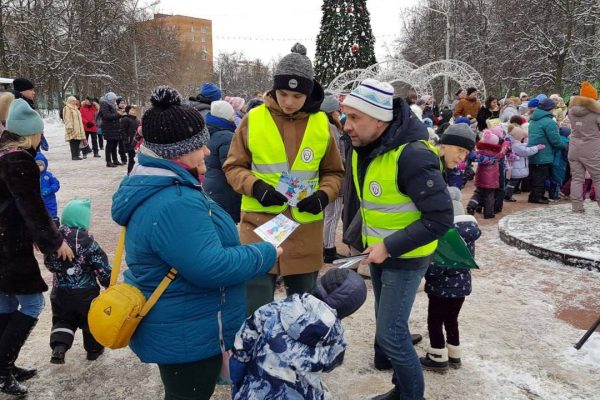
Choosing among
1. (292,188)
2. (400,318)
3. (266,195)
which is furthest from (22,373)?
(400,318)

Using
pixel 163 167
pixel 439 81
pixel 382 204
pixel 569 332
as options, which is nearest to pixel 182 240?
pixel 163 167

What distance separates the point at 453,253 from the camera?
122 inches

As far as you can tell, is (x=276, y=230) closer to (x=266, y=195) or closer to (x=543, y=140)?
(x=266, y=195)

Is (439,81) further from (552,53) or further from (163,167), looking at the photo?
(163,167)

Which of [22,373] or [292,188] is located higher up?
[292,188]

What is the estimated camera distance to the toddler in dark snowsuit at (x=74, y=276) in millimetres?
3451

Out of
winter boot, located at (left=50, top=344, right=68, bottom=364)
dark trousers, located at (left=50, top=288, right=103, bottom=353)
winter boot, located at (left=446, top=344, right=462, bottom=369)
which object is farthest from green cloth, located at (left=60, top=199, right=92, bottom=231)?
winter boot, located at (left=446, top=344, right=462, bottom=369)

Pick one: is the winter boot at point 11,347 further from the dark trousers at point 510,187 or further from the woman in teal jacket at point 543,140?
the dark trousers at point 510,187

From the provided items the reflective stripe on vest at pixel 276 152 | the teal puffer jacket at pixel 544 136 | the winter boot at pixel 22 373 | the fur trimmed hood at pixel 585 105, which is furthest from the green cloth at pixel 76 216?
the teal puffer jacket at pixel 544 136

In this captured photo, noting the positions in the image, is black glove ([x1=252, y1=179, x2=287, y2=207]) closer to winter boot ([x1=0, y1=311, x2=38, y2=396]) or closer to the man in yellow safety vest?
the man in yellow safety vest

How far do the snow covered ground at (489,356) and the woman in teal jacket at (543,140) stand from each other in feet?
13.2

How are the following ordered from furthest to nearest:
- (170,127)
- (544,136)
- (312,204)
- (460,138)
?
(544,136)
(460,138)
(312,204)
(170,127)

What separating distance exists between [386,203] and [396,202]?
6 centimetres

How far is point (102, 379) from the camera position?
344cm
